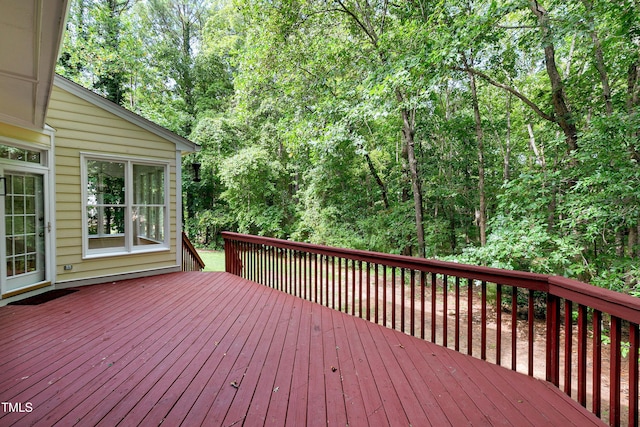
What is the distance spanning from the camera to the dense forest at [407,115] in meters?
4.15

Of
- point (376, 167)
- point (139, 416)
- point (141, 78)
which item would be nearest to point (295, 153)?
point (376, 167)

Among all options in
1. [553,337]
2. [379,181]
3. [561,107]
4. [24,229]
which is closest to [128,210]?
[24,229]

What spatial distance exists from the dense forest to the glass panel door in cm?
483

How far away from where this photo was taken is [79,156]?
14.2 ft

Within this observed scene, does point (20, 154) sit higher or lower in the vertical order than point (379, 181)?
lower

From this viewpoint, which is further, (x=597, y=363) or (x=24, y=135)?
(x=24, y=135)

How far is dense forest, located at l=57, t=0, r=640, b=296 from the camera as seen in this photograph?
415 centimetres

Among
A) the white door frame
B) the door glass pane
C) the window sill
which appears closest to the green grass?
the window sill

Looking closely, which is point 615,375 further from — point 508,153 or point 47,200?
point 508,153

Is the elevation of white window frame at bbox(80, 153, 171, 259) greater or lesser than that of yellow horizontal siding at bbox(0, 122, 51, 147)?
lesser

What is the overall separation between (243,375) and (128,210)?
4049 mm

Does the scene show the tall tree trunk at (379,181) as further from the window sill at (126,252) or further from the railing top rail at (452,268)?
the window sill at (126,252)

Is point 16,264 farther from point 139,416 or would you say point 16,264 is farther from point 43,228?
point 139,416

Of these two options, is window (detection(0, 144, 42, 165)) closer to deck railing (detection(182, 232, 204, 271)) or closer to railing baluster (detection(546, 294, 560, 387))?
deck railing (detection(182, 232, 204, 271))
